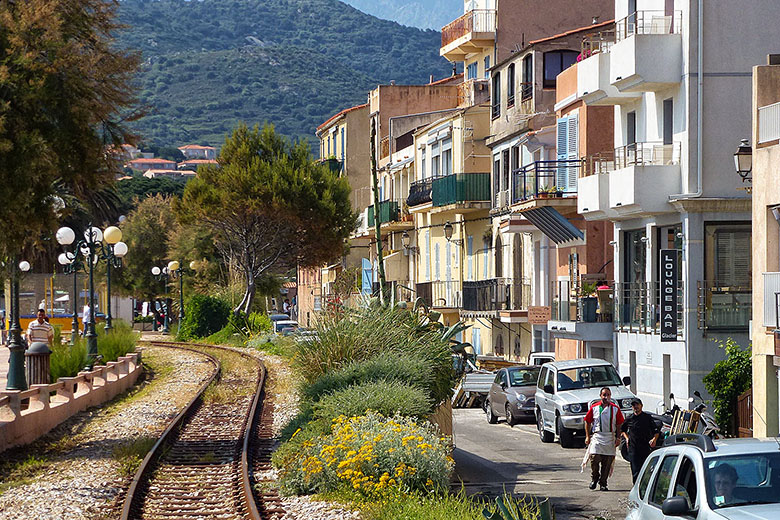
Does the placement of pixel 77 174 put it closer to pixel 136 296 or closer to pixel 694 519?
pixel 694 519

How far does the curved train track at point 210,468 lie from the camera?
15508 mm

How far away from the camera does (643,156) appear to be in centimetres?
3077

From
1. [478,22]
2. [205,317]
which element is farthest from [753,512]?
[205,317]

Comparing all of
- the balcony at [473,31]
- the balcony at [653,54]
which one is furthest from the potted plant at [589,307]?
the balcony at [473,31]

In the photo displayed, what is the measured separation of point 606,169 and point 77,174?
18.8 metres

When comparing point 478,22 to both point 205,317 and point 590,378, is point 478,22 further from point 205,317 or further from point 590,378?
point 590,378

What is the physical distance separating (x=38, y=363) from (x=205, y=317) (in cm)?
3524

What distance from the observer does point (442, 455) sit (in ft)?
52.6

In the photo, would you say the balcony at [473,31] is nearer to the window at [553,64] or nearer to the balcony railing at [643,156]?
the window at [553,64]

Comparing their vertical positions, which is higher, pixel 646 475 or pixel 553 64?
pixel 553 64

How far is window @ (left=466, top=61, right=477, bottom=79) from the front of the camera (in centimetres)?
5489

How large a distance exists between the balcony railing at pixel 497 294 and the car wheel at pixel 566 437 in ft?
56.4

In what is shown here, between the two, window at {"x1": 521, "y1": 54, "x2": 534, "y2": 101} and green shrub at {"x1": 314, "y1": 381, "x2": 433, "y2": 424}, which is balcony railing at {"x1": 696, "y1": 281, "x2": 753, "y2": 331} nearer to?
green shrub at {"x1": 314, "y1": 381, "x2": 433, "y2": 424}

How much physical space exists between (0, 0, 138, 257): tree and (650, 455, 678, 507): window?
1163 centimetres
